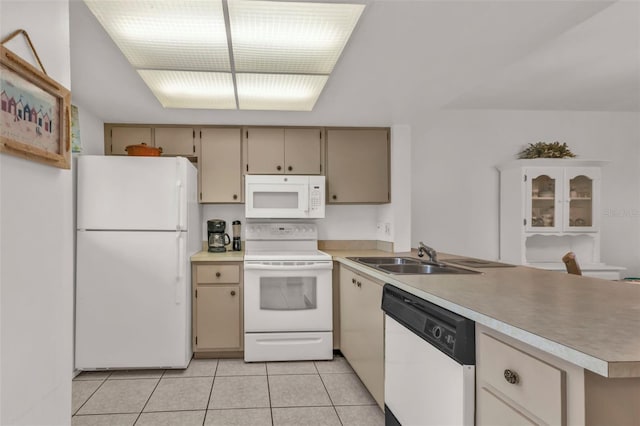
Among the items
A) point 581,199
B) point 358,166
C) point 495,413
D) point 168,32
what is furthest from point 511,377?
point 581,199

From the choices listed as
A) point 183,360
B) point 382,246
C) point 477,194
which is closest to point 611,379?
point 183,360

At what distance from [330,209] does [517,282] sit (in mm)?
2499

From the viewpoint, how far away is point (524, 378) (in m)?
1.06

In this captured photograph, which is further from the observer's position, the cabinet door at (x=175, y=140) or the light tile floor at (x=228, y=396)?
the cabinet door at (x=175, y=140)

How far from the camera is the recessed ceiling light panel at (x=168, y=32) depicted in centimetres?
168

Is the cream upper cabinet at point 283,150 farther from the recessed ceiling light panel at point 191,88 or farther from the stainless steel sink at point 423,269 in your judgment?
the stainless steel sink at point 423,269

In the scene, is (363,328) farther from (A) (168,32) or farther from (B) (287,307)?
(A) (168,32)

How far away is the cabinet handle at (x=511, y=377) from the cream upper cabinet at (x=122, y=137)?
3.56 meters

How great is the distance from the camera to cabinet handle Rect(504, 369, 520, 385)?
3.57 ft

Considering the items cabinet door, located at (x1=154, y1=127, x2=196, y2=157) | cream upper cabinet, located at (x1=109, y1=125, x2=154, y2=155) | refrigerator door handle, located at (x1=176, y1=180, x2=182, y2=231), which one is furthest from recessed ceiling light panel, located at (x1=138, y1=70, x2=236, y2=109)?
cream upper cabinet, located at (x1=109, y1=125, x2=154, y2=155)

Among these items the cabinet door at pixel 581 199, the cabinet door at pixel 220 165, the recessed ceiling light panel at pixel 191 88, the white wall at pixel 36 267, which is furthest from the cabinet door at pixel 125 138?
the cabinet door at pixel 581 199

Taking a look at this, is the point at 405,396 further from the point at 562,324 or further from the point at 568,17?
the point at 568,17

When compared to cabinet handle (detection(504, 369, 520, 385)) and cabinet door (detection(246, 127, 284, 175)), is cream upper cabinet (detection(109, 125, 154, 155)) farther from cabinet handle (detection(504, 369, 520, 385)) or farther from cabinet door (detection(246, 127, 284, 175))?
cabinet handle (detection(504, 369, 520, 385))

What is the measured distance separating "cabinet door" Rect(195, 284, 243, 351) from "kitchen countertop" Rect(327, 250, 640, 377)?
1734 mm
